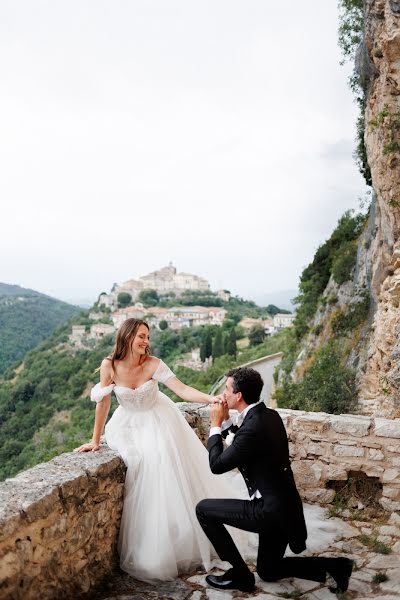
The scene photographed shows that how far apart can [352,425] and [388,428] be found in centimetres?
29

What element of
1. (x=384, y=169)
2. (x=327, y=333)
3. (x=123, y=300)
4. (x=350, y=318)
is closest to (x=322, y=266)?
(x=327, y=333)

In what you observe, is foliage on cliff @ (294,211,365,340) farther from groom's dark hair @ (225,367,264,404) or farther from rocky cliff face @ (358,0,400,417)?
groom's dark hair @ (225,367,264,404)

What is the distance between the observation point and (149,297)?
4916 inches

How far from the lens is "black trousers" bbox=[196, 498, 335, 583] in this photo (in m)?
2.80

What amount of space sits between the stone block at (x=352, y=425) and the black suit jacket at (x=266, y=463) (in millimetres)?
1622

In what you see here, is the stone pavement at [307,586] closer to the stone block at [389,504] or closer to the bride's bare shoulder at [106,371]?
the stone block at [389,504]

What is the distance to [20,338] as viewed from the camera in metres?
92.3

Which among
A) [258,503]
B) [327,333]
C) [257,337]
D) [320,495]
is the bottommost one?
[320,495]

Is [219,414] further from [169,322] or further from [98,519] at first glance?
[169,322]

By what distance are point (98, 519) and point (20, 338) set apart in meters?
95.2

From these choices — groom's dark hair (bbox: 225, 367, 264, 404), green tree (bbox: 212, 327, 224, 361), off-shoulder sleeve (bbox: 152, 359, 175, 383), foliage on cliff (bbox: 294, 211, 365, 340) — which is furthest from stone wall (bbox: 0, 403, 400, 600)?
green tree (bbox: 212, 327, 224, 361)

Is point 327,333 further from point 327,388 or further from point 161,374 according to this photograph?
point 161,374

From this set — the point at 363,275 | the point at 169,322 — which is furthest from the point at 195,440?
the point at 169,322

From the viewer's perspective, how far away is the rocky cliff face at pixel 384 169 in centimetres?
1068
